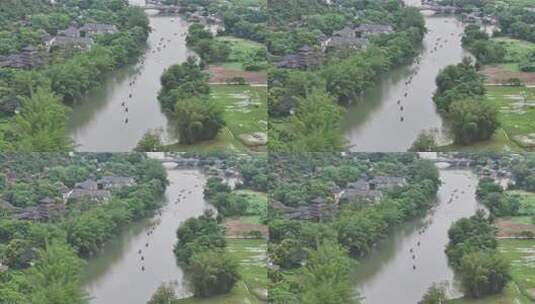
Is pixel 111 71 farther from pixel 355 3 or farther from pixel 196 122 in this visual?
pixel 355 3

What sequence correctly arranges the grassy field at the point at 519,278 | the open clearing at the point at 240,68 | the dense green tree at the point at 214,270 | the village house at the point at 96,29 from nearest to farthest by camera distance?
the grassy field at the point at 519,278
the dense green tree at the point at 214,270
the open clearing at the point at 240,68
the village house at the point at 96,29

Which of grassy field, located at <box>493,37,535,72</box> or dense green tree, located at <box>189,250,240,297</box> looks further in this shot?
grassy field, located at <box>493,37,535,72</box>

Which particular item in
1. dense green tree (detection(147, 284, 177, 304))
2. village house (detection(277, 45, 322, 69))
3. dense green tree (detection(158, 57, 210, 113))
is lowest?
dense green tree (detection(147, 284, 177, 304))

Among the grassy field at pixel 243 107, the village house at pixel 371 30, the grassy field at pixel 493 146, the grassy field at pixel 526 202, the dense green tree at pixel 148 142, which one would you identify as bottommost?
the grassy field at pixel 526 202

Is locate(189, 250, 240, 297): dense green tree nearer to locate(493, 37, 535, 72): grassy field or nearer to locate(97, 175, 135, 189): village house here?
locate(97, 175, 135, 189): village house

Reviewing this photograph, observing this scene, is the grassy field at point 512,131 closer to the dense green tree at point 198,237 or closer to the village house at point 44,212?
the dense green tree at point 198,237

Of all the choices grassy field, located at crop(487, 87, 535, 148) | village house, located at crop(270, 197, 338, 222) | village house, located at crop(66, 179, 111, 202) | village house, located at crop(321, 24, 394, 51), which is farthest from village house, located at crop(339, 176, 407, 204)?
village house, located at crop(66, 179, 111, 202)

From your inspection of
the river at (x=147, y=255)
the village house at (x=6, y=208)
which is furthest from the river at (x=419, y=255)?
the village house at (x=6, y=208)

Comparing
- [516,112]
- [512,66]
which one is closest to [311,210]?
[516,112]
